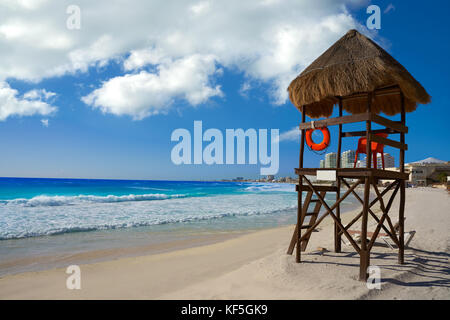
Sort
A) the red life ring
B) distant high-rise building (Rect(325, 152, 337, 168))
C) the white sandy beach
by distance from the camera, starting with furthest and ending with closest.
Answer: distant high-rise building (Rect(325, 152, 337, 168))
the red life ring
the white sandy beach

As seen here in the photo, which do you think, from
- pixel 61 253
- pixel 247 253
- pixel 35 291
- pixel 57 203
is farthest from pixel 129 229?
pixel 57 203

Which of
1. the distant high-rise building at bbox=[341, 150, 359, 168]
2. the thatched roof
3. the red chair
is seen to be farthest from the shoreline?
the thatched roof

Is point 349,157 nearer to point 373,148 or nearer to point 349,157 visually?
point 349,157

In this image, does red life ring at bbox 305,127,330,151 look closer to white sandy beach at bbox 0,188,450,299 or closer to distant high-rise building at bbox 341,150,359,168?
distant high-rise building at bbox 341,150,359,168

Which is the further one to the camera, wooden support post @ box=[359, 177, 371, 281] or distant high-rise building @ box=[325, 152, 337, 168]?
distant high-rise building @ box=[325, 152, 337, 168]

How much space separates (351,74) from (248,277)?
12.9 ft

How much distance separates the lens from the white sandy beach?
13.7 ft

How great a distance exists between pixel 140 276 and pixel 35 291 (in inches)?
68.2

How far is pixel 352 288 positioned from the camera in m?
4.20

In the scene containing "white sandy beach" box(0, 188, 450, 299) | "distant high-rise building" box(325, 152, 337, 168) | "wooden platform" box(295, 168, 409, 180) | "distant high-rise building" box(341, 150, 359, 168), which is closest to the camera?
"white sandy beach" box(0, 188, 450, 299)

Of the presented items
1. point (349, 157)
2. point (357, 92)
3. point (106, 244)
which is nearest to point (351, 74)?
point (357, 92)

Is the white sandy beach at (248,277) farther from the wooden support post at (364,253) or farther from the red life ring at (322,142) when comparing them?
the red life ring at (322,142)

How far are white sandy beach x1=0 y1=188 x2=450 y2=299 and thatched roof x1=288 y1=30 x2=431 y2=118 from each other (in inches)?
123
